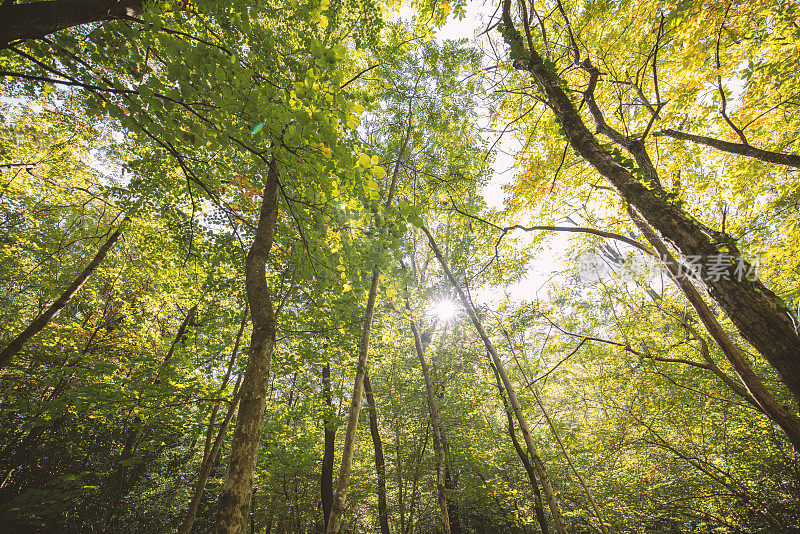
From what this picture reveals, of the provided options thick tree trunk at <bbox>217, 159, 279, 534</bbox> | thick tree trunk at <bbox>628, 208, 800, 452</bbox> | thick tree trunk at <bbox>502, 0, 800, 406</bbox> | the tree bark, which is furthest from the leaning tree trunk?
the tree bark

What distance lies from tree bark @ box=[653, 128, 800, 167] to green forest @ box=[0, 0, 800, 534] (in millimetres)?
53

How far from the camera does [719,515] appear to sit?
6703mm

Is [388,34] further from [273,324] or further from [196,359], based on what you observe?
[196,359]

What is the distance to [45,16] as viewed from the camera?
→ 8.05 feet

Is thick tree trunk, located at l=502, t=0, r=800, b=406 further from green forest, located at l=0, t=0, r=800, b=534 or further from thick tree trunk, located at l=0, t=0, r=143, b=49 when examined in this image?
thick tree trunk, located at l=0, t=0, r=143, b=49

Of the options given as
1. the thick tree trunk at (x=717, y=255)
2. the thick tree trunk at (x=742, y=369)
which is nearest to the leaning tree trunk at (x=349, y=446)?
the thick tree trunk at (x=717, y=255)

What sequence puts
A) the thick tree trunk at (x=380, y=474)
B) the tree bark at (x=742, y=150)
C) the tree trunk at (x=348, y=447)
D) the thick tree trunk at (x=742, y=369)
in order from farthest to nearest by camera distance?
the thick tree trunk at (x=380, y=474), the tree bark at (x=742, y=150), the tree trunk at (x=348, y=447), the thick tree trunk at (x=742, y=369)

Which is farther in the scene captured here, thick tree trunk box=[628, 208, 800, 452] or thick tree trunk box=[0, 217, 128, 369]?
thick tree trunk box=[0, 217, 128, 369]

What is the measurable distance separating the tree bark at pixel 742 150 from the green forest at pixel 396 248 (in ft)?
0.17

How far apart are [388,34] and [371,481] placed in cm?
1273

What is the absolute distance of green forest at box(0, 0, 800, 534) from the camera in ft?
8.55

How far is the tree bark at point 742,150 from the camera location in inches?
167

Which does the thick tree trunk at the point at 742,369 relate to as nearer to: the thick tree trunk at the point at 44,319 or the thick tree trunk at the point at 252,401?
the thick tree trunk at the point at 252,401

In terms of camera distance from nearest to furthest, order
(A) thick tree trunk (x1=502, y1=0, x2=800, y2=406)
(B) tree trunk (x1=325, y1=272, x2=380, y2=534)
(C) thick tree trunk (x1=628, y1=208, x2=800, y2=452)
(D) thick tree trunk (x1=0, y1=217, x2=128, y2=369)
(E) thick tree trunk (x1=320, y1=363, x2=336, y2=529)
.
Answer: (A) thick tree trunk (x1=502, y1=0, x2=800, y2=406)
(C) thick tree trunk (x1=628, y1=208, x2=800, y2=452)
(B) tree trunk (x1=325, y1=272, x2=380, y2=534)
(D) thick tree trunk (x1=0, y1=217, x2=128, y2=369)
(E) thick tree trunk (x1=320, y1=363, x2=336, y2=529)
